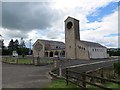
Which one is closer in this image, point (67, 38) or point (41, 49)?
point (67, 38)

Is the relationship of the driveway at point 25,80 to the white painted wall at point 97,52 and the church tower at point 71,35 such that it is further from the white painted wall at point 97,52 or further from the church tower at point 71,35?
the white painted wall at point 97,52

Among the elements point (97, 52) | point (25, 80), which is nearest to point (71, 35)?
point (97, 52)

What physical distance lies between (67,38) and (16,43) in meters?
68.9

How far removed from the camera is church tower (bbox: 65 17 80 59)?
51.8 meters

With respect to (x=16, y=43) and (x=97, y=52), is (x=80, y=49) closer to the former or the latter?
(x=97, y=52)

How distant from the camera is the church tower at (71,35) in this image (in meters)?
51.8

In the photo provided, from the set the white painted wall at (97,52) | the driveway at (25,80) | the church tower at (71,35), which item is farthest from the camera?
the white painted wall at (97,52)

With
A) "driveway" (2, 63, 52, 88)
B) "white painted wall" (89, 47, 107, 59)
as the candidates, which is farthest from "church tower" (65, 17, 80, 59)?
"driveway" (2, 63, 52, 88)

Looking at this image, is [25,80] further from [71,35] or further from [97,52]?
[97,52]

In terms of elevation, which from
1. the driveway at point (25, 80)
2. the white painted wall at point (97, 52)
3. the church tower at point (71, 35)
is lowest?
the driveway at point (25, 80)

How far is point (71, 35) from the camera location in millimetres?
52375

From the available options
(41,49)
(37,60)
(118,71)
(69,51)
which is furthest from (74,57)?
(118,71)

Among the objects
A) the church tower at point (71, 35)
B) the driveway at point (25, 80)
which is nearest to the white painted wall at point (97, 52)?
the church tower at point (71, 35)

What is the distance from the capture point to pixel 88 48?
50.8 metres
